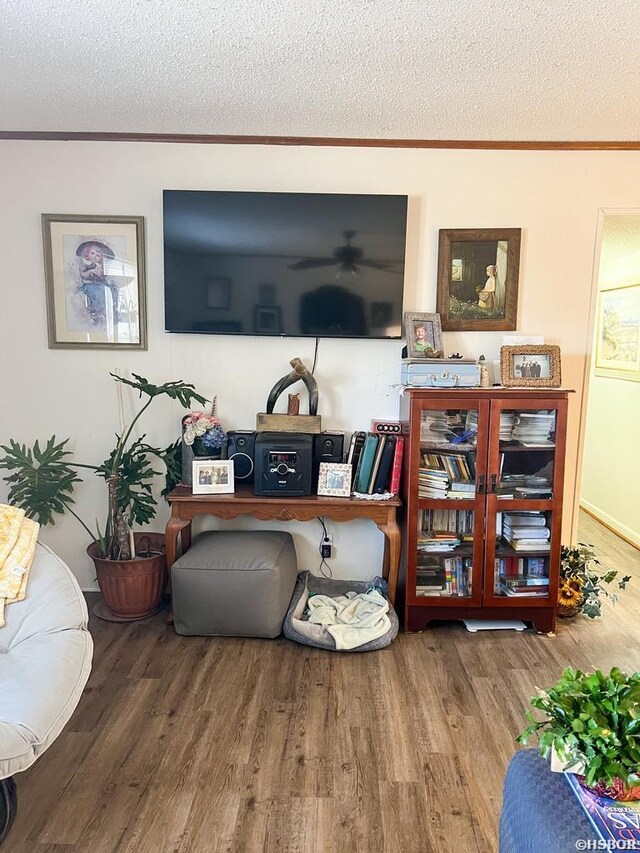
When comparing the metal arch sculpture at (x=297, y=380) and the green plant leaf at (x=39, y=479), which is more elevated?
the metal arch sculpture at (x=297, y=380)

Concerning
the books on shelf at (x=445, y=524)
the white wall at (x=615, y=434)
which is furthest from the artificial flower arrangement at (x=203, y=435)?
the white wall at (x=615, y=434)

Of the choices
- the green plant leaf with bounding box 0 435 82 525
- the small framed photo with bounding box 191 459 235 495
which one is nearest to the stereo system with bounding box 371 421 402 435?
the small framed photo with bounding box 191 459 235 495

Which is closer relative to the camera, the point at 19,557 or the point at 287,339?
the point at 19,557

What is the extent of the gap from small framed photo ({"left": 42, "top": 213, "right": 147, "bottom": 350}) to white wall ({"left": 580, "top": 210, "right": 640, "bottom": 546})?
2.99 meters

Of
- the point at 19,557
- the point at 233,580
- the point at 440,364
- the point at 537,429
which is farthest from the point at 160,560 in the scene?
the point at 537,429

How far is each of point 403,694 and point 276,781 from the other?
684 millimetres

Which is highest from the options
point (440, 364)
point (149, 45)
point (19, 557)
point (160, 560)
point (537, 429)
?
point (149, 45)

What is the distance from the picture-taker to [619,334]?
458cm

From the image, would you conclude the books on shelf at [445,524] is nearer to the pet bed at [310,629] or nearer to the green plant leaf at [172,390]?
the pet bed at [310,629]

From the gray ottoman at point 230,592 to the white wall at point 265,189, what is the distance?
69cm

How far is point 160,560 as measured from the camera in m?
2.95

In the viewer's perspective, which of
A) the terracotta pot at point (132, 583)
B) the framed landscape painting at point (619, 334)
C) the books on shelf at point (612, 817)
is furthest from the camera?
the framed landscape painting at point (619, 334)

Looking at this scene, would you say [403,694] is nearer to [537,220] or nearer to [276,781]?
[276,781]

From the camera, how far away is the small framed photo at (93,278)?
3.01 meters
